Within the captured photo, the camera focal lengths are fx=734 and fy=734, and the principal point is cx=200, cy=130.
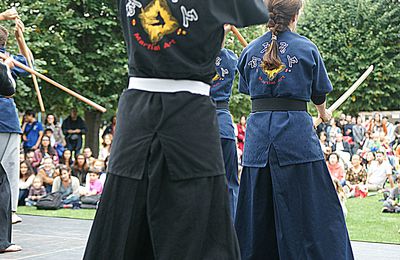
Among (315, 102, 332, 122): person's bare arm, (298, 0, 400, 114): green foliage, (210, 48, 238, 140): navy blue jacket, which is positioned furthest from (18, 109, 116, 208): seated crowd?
(298, 0, 400, 114): green foliage

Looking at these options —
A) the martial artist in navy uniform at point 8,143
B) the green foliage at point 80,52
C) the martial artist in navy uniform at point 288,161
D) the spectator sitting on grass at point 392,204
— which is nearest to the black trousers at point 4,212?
the martial artist in navy uniform at point 8,143

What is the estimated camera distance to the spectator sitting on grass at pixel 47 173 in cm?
1243

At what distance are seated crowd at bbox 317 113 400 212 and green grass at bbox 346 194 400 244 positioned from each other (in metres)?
0.32

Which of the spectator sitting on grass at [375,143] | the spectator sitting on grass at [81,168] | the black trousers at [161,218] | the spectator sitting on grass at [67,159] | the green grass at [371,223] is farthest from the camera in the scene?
the spectator sitting on grass at [375,143]

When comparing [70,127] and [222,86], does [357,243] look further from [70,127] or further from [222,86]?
[70,127]

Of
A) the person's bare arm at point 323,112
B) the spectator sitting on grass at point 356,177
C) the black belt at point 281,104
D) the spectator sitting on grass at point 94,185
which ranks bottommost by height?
the spectator sitting on grass at point 356,177

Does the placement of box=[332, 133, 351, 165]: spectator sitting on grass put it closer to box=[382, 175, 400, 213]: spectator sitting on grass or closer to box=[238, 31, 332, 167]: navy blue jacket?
box=[382, 175, 400, 213]: spectator sitting on grass

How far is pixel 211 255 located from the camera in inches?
122

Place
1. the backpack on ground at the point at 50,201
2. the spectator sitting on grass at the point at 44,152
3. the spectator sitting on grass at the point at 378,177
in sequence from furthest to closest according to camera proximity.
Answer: the spectator sitting on grass at the point at 378,177 → the spectator sitting on grass at the point at 44,152 → the backpack on ground at the point at 50,201

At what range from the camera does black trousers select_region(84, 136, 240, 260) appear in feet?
10.1

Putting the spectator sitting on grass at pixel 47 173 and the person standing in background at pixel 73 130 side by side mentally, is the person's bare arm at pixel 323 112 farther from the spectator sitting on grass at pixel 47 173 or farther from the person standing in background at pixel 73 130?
the person standing in background at pixel 73 130

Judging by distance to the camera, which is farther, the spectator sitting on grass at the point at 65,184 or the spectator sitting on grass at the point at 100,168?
the spectator sitting on grass at the point at 100,168

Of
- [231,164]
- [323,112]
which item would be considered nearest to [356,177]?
[231,164]

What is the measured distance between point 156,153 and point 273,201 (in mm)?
1933
